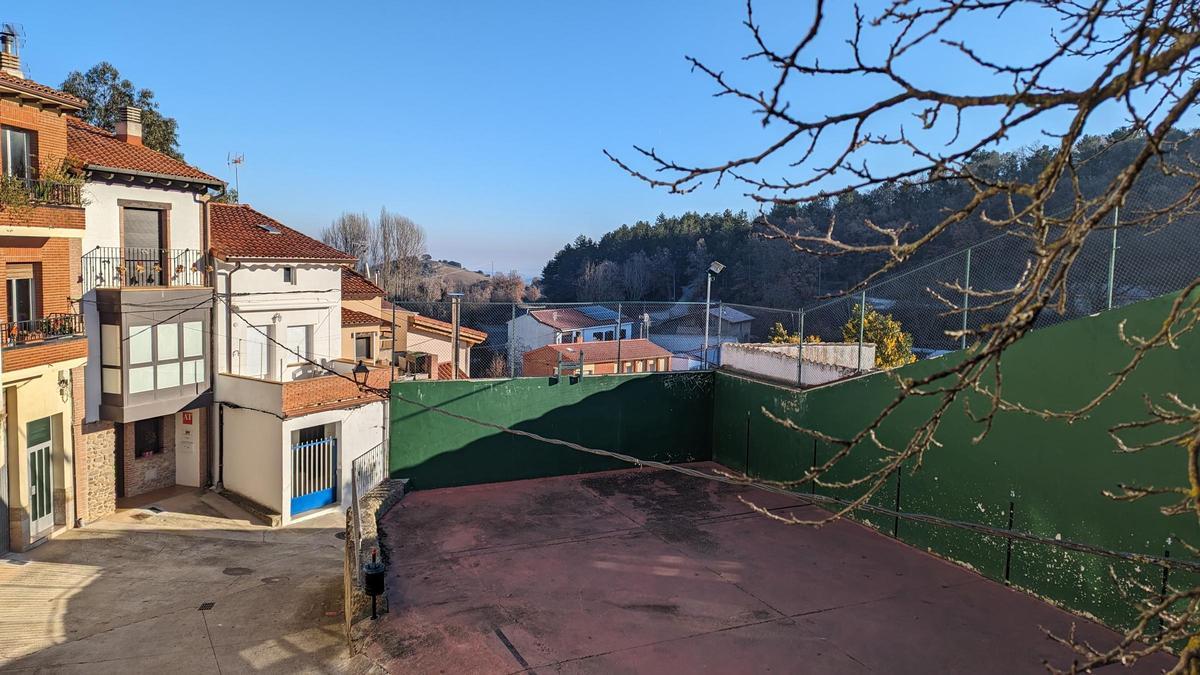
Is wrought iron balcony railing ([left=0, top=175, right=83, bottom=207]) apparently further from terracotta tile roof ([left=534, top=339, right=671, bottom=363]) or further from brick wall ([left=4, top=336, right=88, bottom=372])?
terracotta tile roof ([left=534, top=339, right=671, bottom=363])

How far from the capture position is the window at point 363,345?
26.2 m

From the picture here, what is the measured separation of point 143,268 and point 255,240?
3574mm

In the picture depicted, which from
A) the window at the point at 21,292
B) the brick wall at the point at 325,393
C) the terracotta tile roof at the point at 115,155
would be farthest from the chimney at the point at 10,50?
the brick wall at the point at 325,393

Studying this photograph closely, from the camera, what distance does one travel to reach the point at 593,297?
2430 inches

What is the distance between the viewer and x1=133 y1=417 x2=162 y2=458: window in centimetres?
2053

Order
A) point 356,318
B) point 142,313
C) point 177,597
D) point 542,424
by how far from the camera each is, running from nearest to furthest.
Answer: point 177,597
point 542,424
point 142,313
point 356,318

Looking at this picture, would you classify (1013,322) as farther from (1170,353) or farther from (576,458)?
(576,458)

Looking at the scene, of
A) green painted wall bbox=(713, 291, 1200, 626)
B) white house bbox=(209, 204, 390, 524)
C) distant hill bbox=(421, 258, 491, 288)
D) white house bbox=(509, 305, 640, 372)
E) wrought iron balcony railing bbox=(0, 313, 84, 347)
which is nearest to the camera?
green painted wall bbox=(713, 291, 1200, 626)

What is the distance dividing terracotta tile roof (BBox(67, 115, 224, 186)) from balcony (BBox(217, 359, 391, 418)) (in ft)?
17.4

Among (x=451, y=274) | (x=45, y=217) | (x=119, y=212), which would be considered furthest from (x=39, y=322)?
(x=451, y=274)

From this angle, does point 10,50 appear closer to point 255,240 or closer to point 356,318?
point 255,240

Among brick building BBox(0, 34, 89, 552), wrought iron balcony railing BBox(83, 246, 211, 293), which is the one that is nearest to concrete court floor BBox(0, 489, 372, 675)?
brick building BBox(0, 34, 89, 552)

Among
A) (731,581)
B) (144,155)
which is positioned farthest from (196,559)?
(731,581)

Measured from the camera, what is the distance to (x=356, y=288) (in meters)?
26.3
